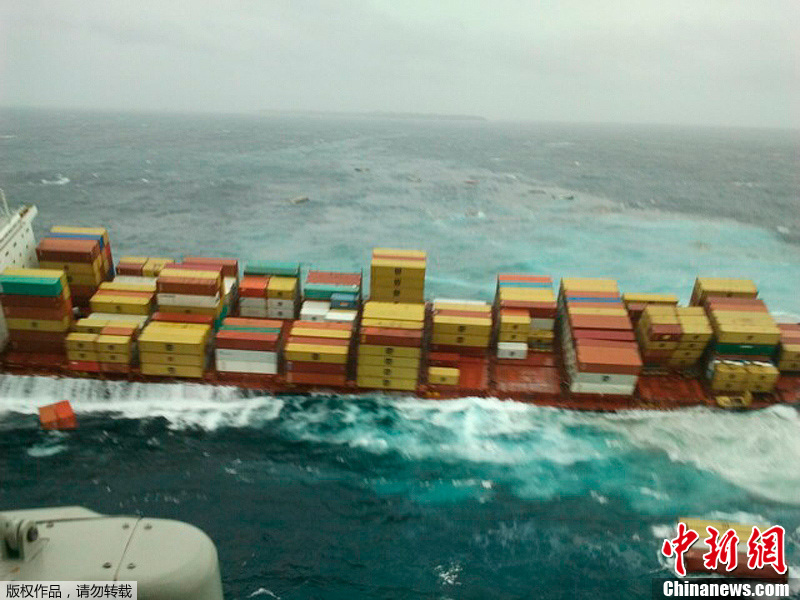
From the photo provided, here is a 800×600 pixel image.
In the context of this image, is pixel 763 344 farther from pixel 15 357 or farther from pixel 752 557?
pixel 15 357

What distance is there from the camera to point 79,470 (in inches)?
1357

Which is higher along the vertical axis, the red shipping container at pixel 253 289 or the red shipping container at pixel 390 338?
the red shipping container at pixel 253 289

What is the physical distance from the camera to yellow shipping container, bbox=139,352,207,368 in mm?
40438

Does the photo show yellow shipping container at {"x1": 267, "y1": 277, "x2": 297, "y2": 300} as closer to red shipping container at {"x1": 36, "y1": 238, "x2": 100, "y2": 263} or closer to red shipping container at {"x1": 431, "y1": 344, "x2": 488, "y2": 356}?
red shipping container at {"x1": 431, "y1": 344, "x2": 488, "y2": 356}

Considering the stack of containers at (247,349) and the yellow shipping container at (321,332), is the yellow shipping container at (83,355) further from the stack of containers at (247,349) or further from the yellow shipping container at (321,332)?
the yellow shipping container at (321,332)

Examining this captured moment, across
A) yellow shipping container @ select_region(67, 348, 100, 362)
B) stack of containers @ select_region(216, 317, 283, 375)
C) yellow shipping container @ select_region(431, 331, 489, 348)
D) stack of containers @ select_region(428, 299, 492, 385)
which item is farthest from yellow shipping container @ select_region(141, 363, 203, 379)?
yellow shipping container @ select_region(431, 331, 489, 348)

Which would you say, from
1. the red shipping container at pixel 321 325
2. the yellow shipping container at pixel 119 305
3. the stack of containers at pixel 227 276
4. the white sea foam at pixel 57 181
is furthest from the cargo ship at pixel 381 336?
the white sea foam at pixel 57 181

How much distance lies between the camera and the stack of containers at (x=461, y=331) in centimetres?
4391

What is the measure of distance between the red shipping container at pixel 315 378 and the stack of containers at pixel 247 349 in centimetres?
159

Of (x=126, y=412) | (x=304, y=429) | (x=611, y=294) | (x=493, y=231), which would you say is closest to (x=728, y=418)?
(x=611, y=294)

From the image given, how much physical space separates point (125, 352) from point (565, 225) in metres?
80.1

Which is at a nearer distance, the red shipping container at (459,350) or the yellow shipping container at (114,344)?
the yellow shipping container at (114,344)

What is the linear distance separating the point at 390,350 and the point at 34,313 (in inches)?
1013

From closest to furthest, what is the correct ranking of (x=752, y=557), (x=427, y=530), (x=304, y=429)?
(x=752, y=557) → (x=427, y=530) → (x=304, y=429)
